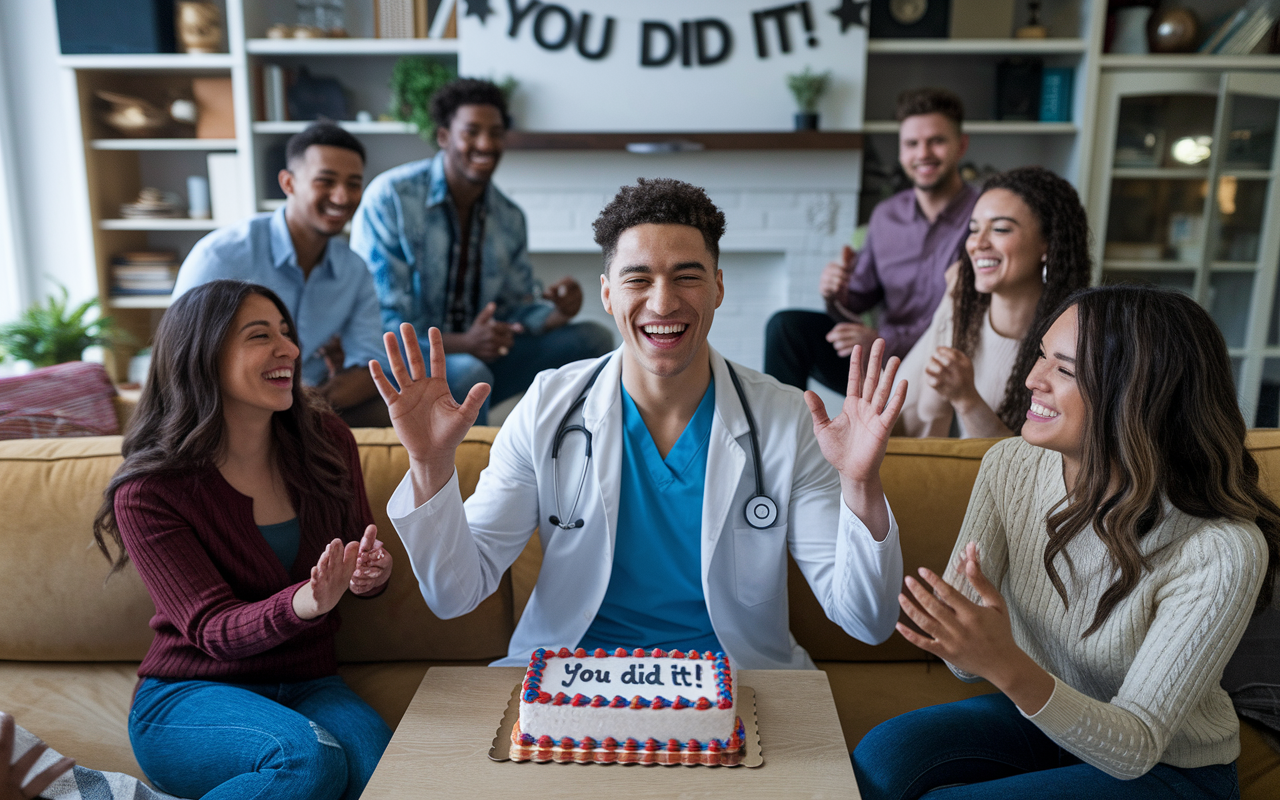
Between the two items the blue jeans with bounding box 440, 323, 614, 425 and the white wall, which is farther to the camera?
the white wall

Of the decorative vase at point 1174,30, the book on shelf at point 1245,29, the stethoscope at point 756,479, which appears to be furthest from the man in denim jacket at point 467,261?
the book on shelf at point 1245,29

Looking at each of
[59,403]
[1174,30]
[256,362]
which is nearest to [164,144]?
[59,403]

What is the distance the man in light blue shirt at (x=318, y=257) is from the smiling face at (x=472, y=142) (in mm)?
386

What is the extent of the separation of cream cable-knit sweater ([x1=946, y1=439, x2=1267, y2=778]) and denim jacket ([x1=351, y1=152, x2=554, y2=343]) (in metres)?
2.15

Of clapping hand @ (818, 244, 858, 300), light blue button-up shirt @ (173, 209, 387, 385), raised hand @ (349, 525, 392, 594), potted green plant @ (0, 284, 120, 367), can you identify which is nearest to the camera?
raised hand @ (349, 525, 392, 594)

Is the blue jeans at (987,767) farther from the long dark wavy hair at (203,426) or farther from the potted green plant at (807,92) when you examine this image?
the potted green plant at (807,92)

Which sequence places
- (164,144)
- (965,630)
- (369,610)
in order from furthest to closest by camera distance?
(164,144)
(369,610)
(965,630)

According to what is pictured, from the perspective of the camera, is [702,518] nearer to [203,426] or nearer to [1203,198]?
[203,426]

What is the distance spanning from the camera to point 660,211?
1410 mm

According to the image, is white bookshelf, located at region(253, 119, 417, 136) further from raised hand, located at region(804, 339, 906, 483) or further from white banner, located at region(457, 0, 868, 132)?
raised hand, located at region(804, 339, 906, 483)

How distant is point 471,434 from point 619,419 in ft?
1.50

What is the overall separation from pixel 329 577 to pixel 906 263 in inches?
96.1

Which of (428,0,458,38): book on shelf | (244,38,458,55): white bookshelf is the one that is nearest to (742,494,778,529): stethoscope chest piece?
(244,38,458,55): white bookshelf

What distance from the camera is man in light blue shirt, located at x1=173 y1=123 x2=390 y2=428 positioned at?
2.63 m
